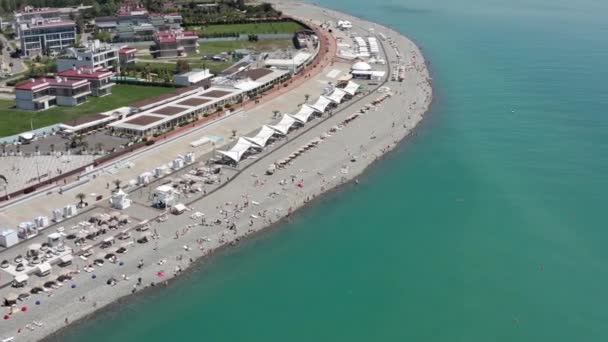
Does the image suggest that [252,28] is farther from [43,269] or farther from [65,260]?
[43,269]

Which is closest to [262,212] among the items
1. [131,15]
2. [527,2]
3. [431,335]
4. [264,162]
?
[264,162]

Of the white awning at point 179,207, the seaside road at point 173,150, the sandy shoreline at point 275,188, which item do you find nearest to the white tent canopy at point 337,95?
the sandy shoreline at point 275,188

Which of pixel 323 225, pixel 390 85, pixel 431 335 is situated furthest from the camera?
pixel 390 85

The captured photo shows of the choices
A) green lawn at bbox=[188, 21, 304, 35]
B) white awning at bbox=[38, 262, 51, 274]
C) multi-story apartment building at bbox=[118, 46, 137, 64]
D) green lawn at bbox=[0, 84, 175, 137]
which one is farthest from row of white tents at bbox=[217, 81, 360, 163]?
green lawn at bbox=[188, 21, 304, 35]

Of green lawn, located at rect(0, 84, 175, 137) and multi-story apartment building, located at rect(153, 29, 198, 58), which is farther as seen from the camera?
multi-story apartment building, located at rect(153, 29, 198, 58)

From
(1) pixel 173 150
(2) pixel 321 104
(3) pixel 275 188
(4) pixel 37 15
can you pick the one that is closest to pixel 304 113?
(2) pixel 321 104

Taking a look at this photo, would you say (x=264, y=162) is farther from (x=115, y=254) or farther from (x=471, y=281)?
(x=471, y=281)

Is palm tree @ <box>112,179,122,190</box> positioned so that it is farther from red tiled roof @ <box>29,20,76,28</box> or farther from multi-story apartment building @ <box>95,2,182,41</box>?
multi-story apartment building @ <box>95,2,182,41</box>
